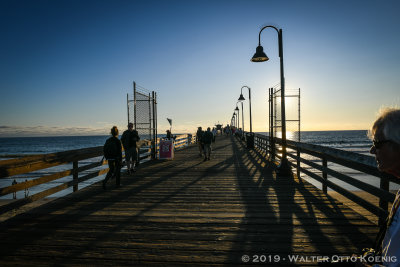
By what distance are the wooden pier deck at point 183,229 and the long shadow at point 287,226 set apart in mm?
13

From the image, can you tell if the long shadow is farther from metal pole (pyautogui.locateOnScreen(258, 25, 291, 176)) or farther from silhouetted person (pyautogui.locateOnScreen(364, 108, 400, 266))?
silhouetted person (pyautogui.locateOnScreen(364, 108, 400, 266))

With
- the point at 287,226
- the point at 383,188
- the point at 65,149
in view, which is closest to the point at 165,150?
the point at 287,226

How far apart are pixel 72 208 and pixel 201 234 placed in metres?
2.99

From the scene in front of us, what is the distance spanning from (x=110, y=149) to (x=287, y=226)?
4.90 metres

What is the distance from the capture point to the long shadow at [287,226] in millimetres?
2969

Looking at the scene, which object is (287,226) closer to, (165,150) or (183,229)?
(183,229)

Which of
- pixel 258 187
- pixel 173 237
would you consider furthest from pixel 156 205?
pixel 258 187

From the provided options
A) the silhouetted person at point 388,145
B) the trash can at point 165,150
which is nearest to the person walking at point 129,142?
the trash can at point 165,150

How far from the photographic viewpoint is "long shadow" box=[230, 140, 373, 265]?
2.97 meters

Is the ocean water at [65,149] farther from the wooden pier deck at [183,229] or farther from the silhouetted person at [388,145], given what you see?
the wooden pier deck at [183,229]

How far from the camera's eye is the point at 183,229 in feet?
11.8

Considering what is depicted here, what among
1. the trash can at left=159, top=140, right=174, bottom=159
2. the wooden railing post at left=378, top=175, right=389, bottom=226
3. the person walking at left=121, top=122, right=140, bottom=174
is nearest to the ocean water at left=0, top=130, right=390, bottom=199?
the wooden railing post at left=378, top=175, right=389, bottom=226

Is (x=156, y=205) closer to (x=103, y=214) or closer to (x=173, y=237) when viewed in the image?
(x=103, y=214)

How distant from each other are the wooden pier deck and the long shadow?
0.01m
